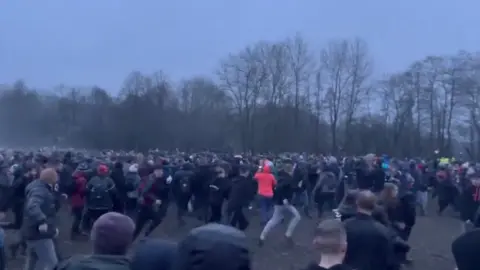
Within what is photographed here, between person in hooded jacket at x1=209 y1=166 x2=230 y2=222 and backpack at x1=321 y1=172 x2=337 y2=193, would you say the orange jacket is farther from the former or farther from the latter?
backpack at x1=321 y1=172 x2=337 y2=193

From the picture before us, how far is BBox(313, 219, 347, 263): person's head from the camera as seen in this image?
447 cm

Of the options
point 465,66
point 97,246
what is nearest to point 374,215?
point 97,246

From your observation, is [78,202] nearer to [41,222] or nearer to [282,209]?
[282,209]

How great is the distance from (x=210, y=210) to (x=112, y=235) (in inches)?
535

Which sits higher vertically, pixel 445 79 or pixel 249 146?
pixel 445 79

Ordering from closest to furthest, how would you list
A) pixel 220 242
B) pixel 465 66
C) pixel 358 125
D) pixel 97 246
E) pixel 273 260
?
pixel 220 242
pixel 97 246
pixel 273 260
pixel 465 66
pixel 358 125

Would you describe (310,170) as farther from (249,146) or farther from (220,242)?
(249,146)

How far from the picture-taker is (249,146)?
57.1 m

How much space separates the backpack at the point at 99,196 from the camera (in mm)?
14211

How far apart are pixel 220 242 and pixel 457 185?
69.3 feet

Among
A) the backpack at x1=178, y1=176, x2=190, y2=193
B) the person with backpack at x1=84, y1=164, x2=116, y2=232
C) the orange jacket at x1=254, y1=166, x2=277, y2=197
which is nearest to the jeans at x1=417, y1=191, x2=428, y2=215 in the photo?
the backpack at x1=178, y1=176, x2=190, y2=193

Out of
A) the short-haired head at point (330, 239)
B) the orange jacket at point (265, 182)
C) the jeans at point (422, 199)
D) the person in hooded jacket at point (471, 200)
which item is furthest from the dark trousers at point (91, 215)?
the jeans at point (422, 199)

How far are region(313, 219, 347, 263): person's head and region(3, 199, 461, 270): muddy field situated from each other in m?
6.46

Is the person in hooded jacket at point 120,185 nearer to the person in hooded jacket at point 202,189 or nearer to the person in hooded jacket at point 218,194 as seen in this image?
the person in hooded jacket at point 218,194
